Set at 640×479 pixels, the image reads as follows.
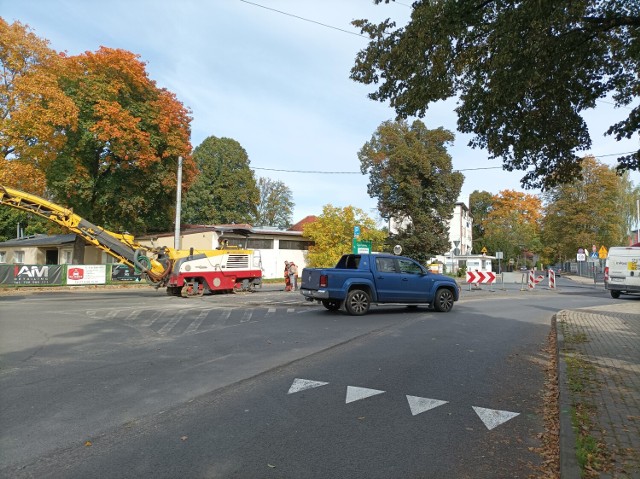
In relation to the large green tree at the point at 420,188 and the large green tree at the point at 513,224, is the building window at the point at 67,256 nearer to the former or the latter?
the large green tree at the point at 420,188

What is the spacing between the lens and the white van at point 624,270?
21.8 m

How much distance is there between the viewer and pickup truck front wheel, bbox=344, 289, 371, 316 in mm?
13586

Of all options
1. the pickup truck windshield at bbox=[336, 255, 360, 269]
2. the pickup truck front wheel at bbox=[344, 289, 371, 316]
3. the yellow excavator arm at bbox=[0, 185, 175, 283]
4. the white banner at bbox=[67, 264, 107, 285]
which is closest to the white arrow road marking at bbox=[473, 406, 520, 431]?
the pickup truck front wheel at bbox=[344, 289, 371, 316]

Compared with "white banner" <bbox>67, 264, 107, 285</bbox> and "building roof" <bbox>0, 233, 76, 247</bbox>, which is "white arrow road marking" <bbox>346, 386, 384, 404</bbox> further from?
"building roof" <bbox>0, 233, 76, 247</bbox>

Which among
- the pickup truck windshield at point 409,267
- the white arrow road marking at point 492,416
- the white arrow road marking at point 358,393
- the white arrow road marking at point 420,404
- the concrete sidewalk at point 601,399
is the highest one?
the pickup truck windshield at point 409,267

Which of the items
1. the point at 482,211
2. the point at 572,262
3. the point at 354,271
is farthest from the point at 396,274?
the point at 482,211

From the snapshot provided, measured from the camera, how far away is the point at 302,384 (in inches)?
243

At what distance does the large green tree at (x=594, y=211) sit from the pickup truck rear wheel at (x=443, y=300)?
158 feet

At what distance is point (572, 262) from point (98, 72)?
232 ft

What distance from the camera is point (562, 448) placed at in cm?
387

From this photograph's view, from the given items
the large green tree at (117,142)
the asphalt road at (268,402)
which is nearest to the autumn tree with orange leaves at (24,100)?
the large green tree at (117,142)

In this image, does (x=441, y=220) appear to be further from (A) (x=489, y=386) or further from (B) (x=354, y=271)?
(A) (x=489, y=386)

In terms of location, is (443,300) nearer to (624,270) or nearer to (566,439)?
(566,439)

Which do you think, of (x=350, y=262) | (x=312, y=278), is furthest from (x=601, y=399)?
(x=350, y=262)
